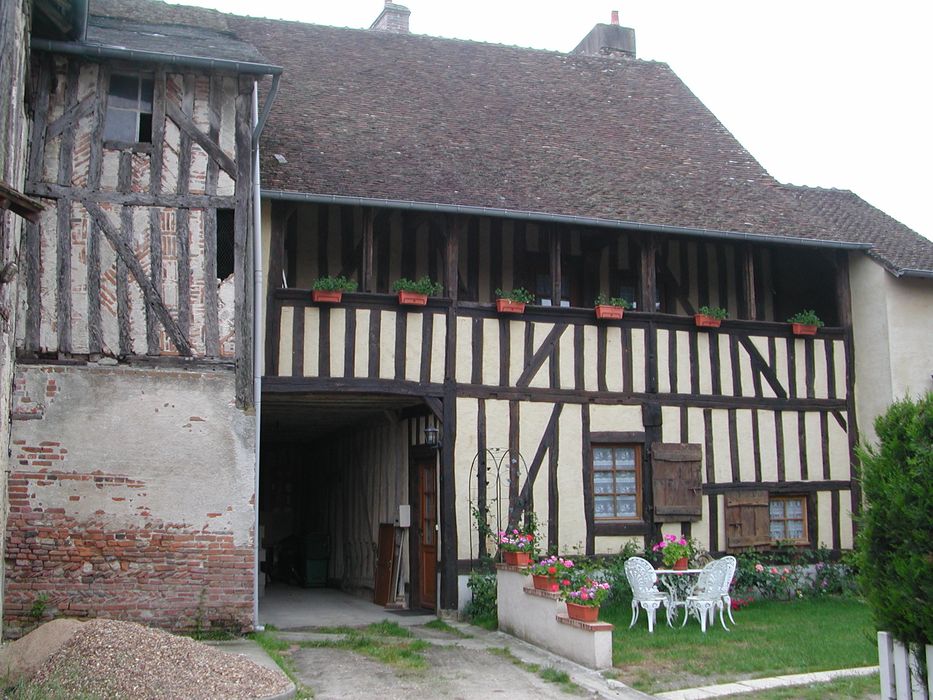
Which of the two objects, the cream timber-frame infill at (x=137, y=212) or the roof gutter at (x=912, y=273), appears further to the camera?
the roof gutter at (x=912, y=273)

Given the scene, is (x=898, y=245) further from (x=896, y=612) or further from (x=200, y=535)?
(x=200, y=535)

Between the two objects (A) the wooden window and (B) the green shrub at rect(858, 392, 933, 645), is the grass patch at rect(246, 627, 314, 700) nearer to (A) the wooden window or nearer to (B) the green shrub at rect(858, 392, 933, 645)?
(B) the green shrub at rect(858, 392, 933, 645)

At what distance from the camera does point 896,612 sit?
5629 millimetres

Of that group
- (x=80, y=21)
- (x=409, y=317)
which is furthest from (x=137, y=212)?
(x=409, y=317)

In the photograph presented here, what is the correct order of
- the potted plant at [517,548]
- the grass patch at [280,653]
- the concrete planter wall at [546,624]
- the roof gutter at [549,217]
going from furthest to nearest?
the roof gutter at [549,217] → the potted plant at [517,548] → the concrete planter wall at [546,624] → the grass patch at [280,653]

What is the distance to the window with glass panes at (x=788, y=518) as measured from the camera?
498 inches

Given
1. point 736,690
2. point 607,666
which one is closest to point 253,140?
point 607,666

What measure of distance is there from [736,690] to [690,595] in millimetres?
2697

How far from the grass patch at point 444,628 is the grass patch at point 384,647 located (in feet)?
1.98

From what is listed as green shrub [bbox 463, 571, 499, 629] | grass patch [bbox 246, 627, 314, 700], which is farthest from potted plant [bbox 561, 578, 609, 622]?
grass patch [bbox 246, 627, 314, 700]

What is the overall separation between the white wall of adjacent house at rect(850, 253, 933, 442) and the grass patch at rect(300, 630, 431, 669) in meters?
6.80

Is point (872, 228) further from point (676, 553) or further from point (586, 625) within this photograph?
point (586, 625)

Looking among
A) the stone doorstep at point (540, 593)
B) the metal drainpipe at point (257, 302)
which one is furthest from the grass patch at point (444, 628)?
the metal drainpipe at point (257, 302)

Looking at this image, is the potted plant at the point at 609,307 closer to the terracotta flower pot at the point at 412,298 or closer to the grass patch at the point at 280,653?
the terracotta flower pot at the point at 412,298
